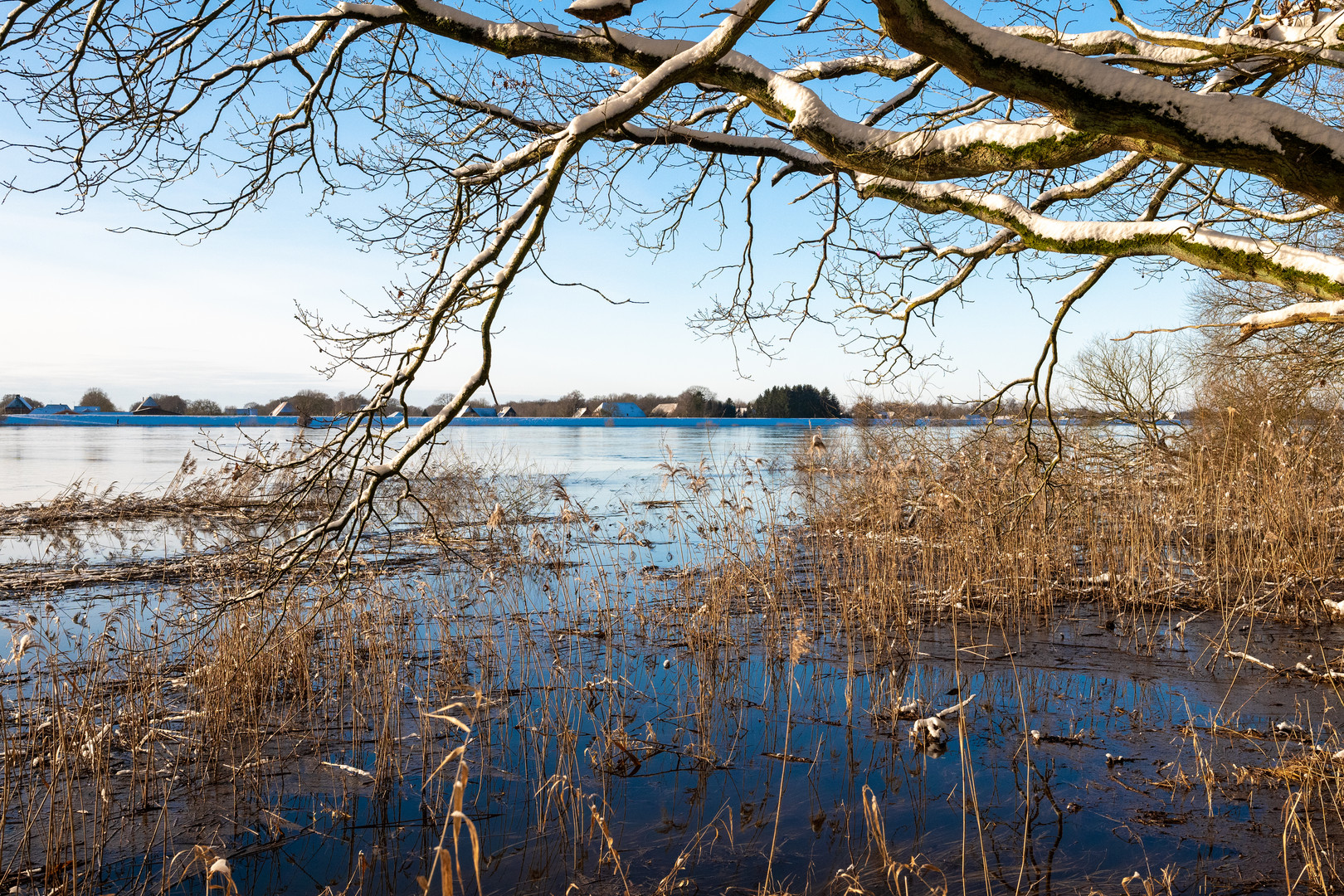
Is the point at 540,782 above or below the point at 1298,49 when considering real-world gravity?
below

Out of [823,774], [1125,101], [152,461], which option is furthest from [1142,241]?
[152,461]

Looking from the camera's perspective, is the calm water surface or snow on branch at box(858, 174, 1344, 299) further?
the calm water surface

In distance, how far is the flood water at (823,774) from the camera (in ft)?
Result: 11.2

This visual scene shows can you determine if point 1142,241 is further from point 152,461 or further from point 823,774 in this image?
point 152,461

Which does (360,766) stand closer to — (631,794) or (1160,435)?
(631,794)

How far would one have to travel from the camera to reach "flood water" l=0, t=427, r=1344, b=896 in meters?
3.43

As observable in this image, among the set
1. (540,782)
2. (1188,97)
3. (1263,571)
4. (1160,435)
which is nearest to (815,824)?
(540,782)

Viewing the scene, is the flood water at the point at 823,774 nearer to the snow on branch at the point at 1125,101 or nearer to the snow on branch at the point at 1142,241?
the snow on branch at the point at 1142,241

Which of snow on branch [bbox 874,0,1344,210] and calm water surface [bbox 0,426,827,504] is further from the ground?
snow on branch [bbox 874,0,1344,210]

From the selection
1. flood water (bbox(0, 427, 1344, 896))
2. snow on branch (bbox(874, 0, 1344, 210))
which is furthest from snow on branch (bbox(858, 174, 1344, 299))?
flood water (bbox(0, 427, 1344, 896))

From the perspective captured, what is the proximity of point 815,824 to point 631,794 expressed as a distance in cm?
99

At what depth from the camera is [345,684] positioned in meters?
5.61

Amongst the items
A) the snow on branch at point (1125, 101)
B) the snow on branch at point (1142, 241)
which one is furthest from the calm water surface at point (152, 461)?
the snow on branch at point (1125, 101)

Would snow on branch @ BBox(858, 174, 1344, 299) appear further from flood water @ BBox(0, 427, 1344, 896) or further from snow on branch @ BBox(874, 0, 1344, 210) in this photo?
flood water @ BBox(0, 427, 1344, 896)
